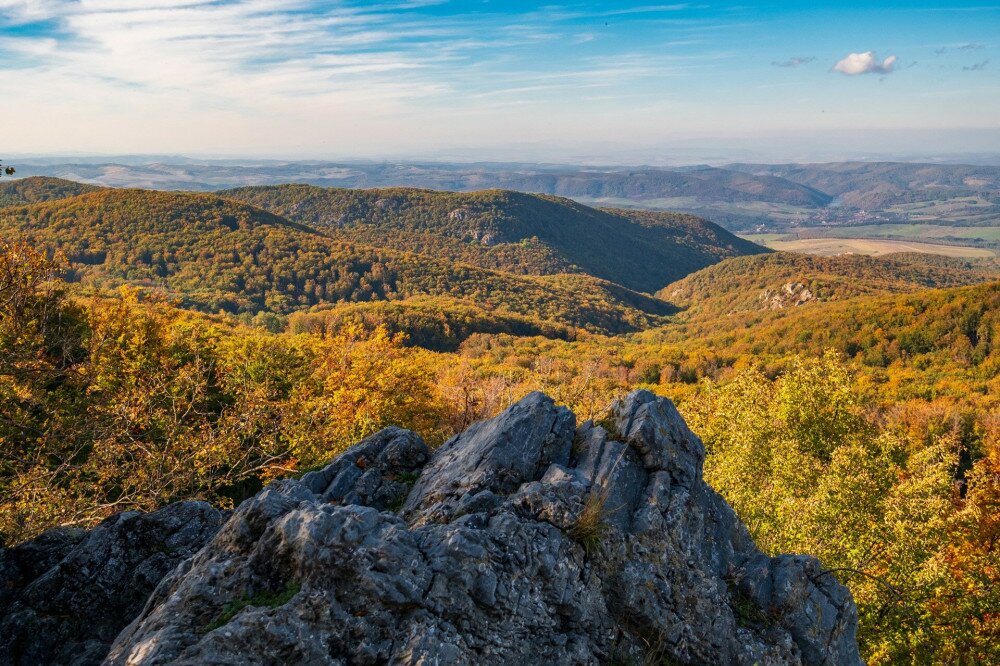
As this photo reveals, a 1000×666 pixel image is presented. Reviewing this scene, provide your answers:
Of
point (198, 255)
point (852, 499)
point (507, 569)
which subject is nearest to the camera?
point (507, 569)

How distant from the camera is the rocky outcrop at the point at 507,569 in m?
8.56

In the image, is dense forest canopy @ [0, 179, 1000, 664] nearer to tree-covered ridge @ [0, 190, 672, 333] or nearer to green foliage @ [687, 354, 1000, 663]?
green foliage @ [687, 354, 1000, 663]

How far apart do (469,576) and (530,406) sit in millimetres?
6064

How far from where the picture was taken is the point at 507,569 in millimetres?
9852

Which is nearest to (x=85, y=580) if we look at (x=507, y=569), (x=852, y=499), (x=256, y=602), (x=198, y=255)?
(x=256, y=602)

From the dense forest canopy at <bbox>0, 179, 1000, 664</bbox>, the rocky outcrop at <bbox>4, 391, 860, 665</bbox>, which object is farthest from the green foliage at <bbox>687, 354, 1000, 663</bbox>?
the rocky outcrop at <bbox>4, 391, 860, 665</bbox>

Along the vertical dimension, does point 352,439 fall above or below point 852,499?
above

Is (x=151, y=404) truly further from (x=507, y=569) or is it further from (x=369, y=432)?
(x=507, y=569)

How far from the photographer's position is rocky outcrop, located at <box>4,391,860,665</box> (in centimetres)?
856

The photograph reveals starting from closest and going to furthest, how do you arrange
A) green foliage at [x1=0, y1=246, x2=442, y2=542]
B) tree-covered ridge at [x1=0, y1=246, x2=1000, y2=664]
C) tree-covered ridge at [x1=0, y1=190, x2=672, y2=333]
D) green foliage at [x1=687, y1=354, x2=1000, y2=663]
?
green foliage at [x1=0, y1=246, x2=442, y2=542] < tree-covered ridge at [x1=0, y1=246, x2=1000, y2=664] < green foliage at [x1=687, y1=354, x2=1000, y2=663] < tree-covered ridge at [x1=0, y1=190, x2=672, y2=333]

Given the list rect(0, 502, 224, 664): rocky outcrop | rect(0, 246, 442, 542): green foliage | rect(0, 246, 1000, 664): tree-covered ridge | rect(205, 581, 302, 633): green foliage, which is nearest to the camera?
rect(205, 581, 302, 633): green foliage

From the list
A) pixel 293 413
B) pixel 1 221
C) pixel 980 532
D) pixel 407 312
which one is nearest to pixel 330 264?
pixel 407 312

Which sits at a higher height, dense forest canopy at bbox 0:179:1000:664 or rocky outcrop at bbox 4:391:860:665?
rocky outcrop at bbox 4:391:860:665

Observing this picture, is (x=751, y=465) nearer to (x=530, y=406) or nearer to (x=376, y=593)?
(x=530, y=406)
